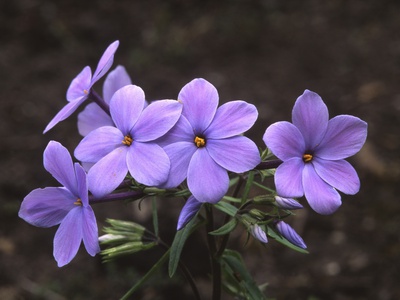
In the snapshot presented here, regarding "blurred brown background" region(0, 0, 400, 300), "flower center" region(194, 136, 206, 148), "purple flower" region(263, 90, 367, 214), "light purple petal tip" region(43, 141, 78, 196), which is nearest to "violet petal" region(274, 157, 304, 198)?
"purple flower" region(263, 90, 367, 214)

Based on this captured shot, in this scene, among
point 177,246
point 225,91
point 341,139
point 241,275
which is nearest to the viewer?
point 341,139

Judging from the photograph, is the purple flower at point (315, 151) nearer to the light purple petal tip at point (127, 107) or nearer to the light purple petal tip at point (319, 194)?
the light purple petal tip at point (319, 194)

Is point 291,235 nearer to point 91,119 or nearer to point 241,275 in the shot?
point 241,275

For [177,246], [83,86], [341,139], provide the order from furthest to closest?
[83,86] → [177,246] → [341,139]

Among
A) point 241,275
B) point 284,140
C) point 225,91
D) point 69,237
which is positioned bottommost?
point 225,91

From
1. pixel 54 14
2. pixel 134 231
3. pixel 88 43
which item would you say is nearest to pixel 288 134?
pixel 134 231

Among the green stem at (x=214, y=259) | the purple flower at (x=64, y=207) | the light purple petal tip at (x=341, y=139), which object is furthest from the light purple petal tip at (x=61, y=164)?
the light purple petal tip at (x=341, y=139)

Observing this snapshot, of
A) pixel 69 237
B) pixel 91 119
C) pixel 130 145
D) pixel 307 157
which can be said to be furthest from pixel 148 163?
pixel 91 119

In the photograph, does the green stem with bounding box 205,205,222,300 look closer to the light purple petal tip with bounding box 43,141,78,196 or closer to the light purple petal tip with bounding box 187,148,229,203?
the light purple petal tip with bounding box 187,148,229,203
